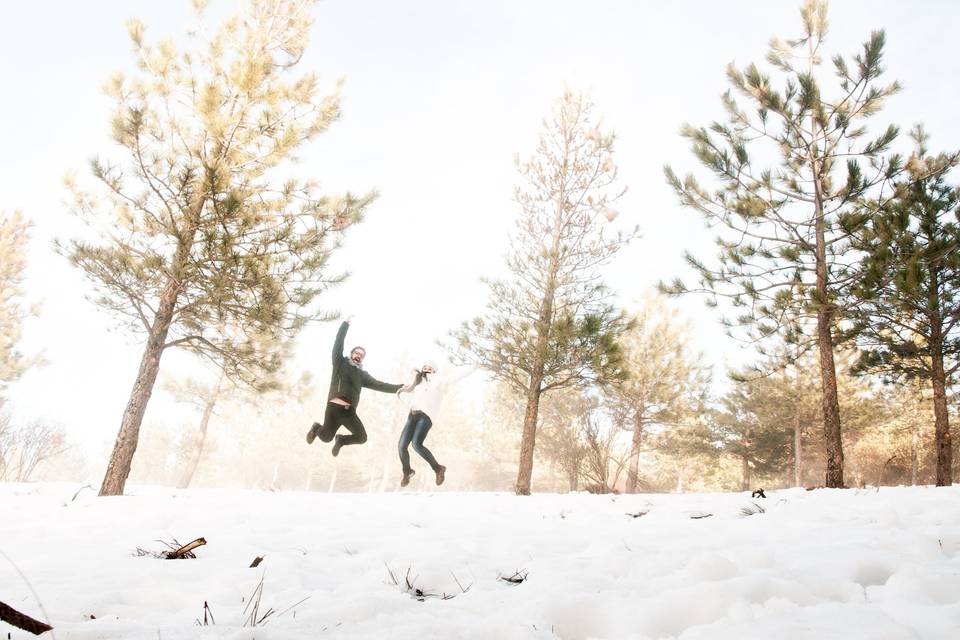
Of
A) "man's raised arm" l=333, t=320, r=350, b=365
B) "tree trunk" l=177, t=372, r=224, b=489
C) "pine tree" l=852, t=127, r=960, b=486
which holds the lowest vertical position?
"tree trunk" l=177, t=372, r=224, b=489

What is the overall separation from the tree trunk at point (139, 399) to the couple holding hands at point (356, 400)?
102 inches

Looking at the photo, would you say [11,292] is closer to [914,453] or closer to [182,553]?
[182,553]

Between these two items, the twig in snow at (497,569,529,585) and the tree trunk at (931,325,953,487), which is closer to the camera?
the twig in snow at (497,569,529,585)

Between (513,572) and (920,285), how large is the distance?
24.7 feet

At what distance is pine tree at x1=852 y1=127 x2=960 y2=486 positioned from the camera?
6.55 m

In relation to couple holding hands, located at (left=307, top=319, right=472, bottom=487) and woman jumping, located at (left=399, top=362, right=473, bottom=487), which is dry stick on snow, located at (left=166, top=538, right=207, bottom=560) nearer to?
couple holding hands, located at (left=307, top=319, right=472, bottom=487)

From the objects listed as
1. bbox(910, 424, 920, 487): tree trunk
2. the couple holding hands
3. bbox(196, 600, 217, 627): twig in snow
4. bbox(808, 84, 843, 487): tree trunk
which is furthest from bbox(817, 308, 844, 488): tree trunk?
bbox(910, 424, 920, 487): tree trunk

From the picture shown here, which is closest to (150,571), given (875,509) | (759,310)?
(875,509)

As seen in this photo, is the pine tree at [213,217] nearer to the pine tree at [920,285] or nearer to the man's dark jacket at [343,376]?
the man's dark jacket at [343,376]

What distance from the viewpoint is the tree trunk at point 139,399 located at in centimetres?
648

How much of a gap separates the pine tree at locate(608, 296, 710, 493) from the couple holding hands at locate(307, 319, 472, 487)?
33.4 ft

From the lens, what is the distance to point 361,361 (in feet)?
20.1

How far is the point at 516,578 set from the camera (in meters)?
1.89

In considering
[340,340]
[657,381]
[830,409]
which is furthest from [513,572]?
[657,381]
